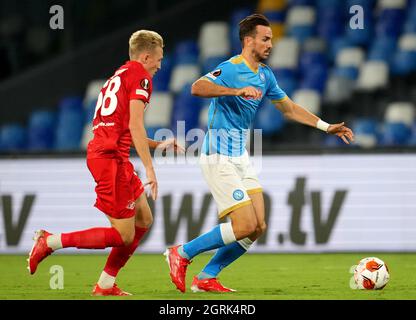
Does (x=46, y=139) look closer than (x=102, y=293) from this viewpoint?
No

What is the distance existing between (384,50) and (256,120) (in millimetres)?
2120

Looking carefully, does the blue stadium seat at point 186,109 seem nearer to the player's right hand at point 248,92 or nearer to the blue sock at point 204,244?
the blue sock at point 204,244

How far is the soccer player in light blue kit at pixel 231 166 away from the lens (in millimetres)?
7406

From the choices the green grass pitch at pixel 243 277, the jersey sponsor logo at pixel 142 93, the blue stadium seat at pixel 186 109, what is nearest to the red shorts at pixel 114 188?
the jersey sponsor logo at pixel 142 93

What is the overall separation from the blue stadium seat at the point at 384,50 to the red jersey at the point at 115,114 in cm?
829

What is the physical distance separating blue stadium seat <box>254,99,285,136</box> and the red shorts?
7425 millimetres

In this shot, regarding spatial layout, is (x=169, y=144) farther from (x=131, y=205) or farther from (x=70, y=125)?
(x=70, y=125)

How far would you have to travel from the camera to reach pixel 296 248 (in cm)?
1161

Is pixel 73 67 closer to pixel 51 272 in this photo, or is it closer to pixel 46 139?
pixel 46 139

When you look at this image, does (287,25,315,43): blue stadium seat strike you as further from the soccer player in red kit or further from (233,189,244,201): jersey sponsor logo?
the soccer player in red kit

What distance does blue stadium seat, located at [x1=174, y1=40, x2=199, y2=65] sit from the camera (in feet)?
53.4

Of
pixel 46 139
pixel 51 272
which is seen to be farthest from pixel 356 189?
pixel 46 139

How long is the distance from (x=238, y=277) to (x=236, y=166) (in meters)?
1.79

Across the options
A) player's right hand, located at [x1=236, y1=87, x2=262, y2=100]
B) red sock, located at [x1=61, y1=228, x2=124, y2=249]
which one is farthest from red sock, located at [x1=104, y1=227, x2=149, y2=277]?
player's right hand, located at [x1=236, y1=87, x2=262, y2=100]
